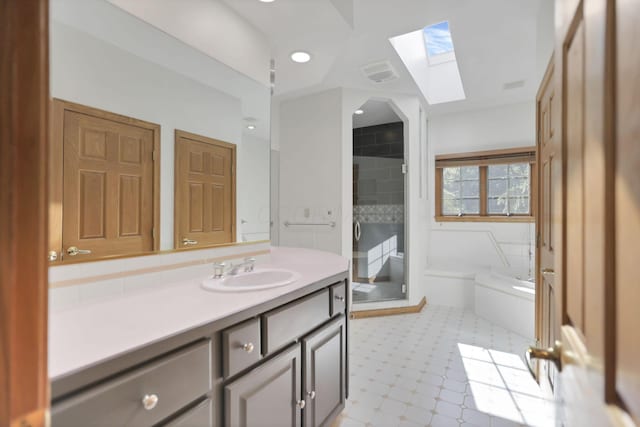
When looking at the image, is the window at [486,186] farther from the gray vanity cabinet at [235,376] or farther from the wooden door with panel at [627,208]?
the wooden door with panel at [627,208]

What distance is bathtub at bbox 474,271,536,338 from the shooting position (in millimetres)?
2988

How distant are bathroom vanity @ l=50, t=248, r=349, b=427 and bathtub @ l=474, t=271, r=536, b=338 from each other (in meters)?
2.29

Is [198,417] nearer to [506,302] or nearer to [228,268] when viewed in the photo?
[228,268]

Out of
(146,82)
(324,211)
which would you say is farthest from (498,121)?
(146,82)

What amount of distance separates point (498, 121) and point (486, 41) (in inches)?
72.0

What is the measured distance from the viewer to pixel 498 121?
13.4 ft

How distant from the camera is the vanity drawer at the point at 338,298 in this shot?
1.61 metres

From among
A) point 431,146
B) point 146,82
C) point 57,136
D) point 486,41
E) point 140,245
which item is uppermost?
point 486,41

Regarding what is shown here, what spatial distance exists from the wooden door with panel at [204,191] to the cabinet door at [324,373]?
752 mm

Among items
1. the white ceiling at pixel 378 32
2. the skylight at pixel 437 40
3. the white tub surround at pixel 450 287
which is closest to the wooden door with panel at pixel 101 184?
the white ceiling at pixel 378 32

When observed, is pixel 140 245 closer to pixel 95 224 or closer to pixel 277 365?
pixel 95 224

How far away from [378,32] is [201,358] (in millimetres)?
2357

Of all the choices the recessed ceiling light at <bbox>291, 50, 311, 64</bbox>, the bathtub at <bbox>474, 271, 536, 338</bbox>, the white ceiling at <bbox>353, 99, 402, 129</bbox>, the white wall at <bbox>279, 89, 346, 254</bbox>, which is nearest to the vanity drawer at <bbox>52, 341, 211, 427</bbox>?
the recessed ceiling light at <bbox>291, 50, 311, 64</bbox>

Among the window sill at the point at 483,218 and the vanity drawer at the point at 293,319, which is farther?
the window sill at the point at 483,218
